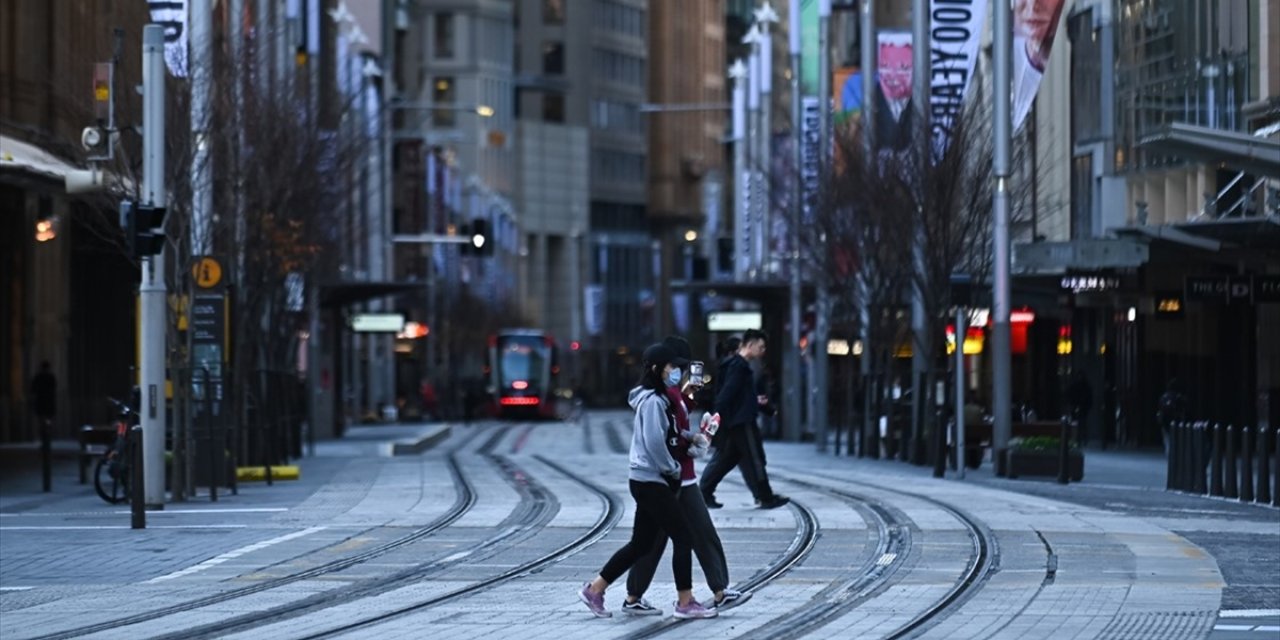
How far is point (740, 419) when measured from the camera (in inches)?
1054

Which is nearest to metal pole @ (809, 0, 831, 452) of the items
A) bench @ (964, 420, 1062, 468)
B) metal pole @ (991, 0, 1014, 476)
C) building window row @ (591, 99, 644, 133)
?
bench @ (964, 420, 1062, 468)

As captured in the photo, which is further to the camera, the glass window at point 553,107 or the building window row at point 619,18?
the building window row at point 619,18

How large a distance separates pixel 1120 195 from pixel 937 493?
24061 millimetres

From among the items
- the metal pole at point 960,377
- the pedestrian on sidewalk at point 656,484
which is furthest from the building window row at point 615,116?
the pedestrian on sidewalk at point 656,484

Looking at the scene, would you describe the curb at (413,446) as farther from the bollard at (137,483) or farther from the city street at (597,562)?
the bollard at (137,483)

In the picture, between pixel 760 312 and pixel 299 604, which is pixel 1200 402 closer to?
pixel 760 312

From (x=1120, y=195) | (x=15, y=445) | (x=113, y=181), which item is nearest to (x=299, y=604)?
(x=113, y=181)

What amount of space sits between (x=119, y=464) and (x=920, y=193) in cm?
1914

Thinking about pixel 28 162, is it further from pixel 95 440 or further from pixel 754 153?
pixel 754 153

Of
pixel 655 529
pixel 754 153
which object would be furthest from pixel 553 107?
pixel 655 529

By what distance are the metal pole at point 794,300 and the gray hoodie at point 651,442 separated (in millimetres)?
41242

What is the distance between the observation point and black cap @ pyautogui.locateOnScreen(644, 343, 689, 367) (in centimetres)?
1617

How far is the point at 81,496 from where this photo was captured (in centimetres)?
3319

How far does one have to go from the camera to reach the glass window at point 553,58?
184 m
